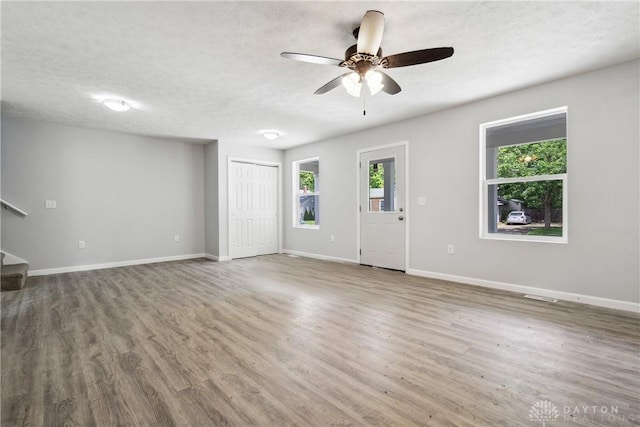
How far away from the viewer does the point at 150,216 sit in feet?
19.7

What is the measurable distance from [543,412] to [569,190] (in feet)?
9.01

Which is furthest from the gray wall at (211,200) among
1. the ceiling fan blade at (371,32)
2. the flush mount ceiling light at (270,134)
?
the ceiling fan blade at (371,32)

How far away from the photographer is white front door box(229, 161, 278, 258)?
646 cm

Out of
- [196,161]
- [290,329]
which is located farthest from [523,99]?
[196,161]

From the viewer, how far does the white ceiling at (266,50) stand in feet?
7.22

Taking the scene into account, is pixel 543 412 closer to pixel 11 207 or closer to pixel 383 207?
pixel 383 207

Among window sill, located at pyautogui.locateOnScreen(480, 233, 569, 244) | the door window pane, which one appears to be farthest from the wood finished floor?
the door window pane

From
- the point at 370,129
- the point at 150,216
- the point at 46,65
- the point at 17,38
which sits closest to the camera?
the point at 17,38

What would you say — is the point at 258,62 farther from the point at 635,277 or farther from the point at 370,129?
the point at 635,277

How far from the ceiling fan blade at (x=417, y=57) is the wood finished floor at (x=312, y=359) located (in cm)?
217

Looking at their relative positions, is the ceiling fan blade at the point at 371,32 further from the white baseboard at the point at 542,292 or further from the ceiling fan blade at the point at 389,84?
the white baseboard at the point at 542,292

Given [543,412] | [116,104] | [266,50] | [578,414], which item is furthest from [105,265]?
[578,414]

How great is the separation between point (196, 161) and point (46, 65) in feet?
12.1

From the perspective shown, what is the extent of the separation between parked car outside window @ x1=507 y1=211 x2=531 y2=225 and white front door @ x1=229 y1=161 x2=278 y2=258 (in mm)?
4802
